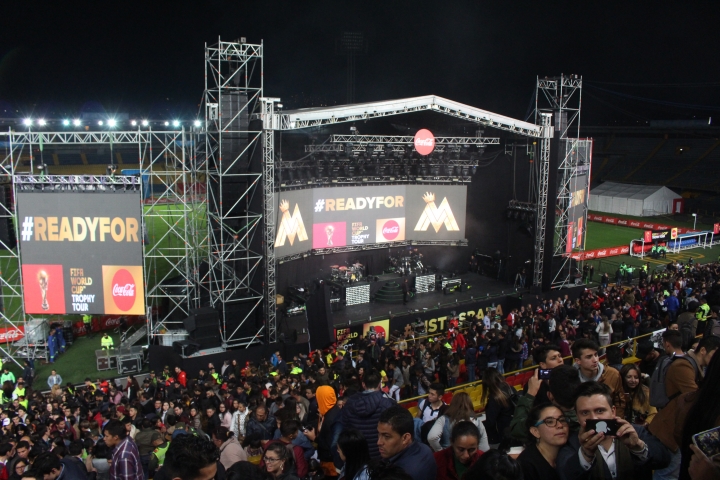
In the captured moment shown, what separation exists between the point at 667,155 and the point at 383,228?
1438 inches

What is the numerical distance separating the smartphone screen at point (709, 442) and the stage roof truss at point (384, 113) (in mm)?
13997

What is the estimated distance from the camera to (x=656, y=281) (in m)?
19.1

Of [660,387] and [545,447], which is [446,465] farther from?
[660,387]

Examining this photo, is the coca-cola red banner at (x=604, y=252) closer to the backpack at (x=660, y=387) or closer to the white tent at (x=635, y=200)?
the white tent at (x=635, y=200)

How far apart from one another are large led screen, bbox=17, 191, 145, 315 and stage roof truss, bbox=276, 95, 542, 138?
14.5 feet

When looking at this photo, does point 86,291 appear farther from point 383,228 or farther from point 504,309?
point 504,309

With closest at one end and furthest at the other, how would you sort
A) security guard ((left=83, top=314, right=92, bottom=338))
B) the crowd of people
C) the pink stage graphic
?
the crowd of people < security guard ((left=83, top=314, right=92, bottom=338)) < the pink stage graphic

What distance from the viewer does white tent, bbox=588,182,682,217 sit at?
4372cm

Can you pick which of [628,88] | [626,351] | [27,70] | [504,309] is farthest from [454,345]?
[27,70]

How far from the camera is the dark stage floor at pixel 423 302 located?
19734 millimetres

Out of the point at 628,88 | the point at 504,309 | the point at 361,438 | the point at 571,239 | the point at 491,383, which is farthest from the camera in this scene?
the point at 628,88

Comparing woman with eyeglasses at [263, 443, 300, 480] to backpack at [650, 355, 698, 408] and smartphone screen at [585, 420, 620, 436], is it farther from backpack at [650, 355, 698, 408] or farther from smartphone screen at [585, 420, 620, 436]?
backpack at [650, 355, 698, 408]

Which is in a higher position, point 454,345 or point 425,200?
point 425,200

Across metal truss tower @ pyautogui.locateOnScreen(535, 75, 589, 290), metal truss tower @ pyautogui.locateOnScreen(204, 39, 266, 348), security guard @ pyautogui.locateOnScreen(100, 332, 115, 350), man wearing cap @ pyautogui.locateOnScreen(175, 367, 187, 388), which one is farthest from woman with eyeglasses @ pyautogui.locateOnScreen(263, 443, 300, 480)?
metal truss tower @ pyautogui.locateOnScreen(535, 75, 589, 290)
